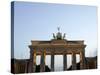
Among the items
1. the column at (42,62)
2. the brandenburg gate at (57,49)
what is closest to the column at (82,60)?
the brandenburg gate at (57,49)

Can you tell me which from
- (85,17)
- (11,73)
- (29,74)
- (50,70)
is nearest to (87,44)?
(85,17)

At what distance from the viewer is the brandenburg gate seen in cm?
417

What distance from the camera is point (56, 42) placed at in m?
4.30

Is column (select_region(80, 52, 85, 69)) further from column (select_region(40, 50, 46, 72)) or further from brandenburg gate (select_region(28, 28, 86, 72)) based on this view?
column (select_region(40, 50, 46, 72))

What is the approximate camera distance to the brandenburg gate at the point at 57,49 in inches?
164

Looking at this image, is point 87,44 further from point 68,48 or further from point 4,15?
point 4,15

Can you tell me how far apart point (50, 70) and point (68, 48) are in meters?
0.52

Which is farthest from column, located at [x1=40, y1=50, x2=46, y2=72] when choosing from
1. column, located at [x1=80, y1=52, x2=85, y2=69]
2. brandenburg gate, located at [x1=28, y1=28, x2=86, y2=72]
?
column, located at [x1=80, y1=52, x2=85, y2=69]

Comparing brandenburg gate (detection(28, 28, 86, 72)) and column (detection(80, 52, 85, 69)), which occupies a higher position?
brandenburg gate (detection(28, 28, 86, 72))

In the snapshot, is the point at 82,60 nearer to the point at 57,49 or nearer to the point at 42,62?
the point at 57,49

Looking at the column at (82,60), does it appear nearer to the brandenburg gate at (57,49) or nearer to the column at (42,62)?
the brandenburg gate at (57,49)

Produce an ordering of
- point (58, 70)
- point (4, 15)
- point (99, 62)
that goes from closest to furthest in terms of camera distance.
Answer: point (4, 15)
point (58, 70)
point (99, 62)

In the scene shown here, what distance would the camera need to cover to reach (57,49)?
14.1 feet

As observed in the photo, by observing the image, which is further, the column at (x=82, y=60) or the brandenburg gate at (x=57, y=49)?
the column at (x=82, y=60)
